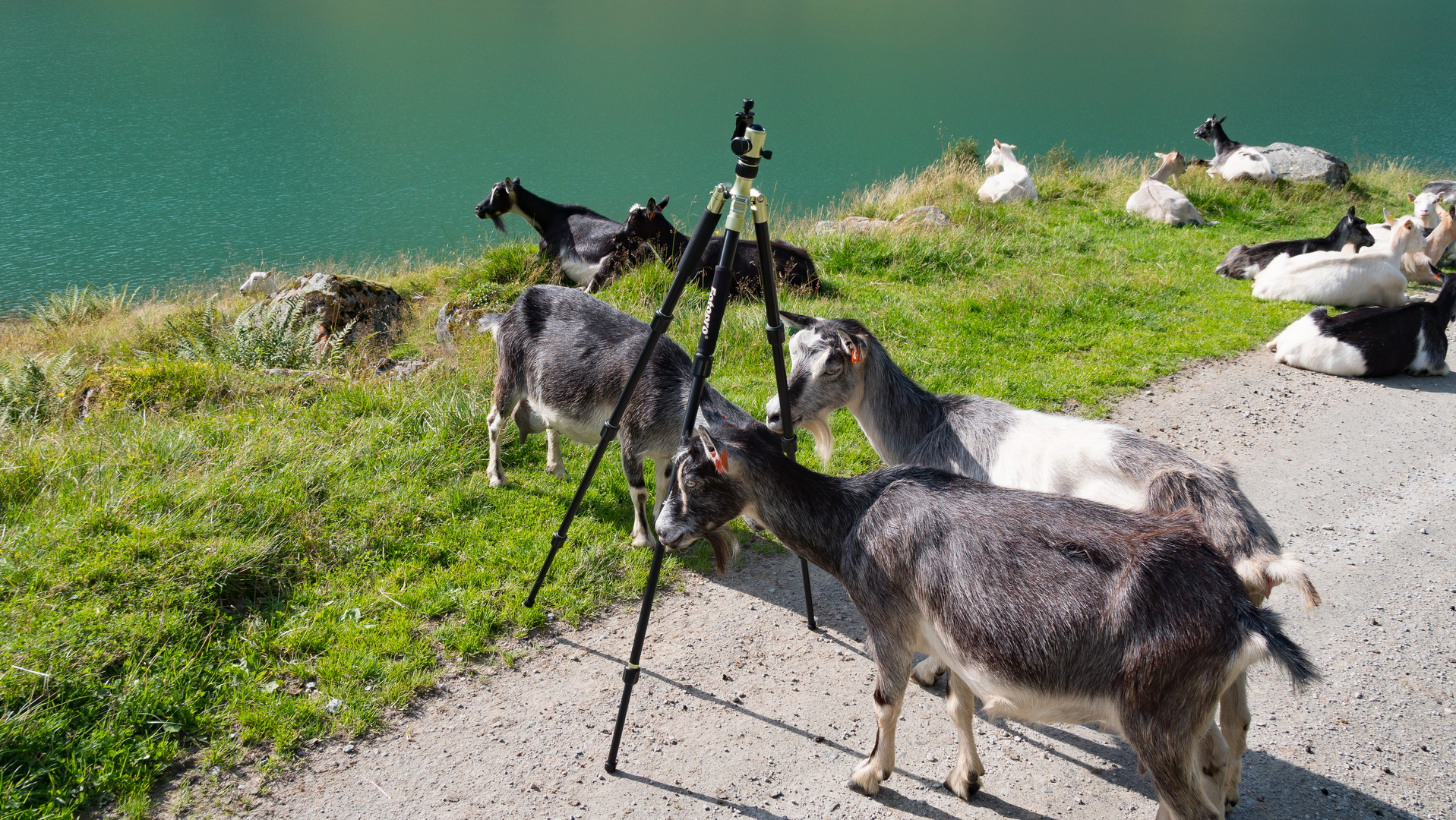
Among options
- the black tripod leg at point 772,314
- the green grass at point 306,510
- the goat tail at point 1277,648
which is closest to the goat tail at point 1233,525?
the goat tail at point 1277,648

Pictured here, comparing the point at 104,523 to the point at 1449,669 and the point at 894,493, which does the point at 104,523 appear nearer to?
the point at 894,493

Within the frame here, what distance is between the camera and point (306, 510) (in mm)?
5066

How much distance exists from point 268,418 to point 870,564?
15.4 ft

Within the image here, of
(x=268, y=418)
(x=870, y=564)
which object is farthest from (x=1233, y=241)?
(x=268, y=418)

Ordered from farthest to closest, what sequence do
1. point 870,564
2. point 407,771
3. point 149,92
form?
1. point 149,92
2. point 407,771
3. point 870,564

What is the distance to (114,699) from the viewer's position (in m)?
3.70

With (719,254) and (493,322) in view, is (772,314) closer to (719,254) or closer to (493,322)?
(493,322)

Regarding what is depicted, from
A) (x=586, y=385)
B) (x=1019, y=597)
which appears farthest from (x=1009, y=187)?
(x=1019, y=597)

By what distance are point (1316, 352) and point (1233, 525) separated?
5608mm

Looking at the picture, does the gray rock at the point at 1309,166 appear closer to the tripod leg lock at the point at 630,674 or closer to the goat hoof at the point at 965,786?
the goat hoof at the point at 965,786

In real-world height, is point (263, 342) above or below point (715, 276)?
below

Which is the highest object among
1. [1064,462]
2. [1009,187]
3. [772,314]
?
[1009,187]

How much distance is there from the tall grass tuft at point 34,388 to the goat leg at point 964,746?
261 inches

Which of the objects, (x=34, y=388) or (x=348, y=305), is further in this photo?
(x=348, y=305)
